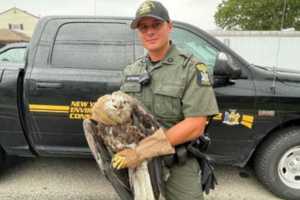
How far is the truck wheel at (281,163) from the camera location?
8.80 ft

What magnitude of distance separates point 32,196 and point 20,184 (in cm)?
31

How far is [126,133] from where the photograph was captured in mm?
1463

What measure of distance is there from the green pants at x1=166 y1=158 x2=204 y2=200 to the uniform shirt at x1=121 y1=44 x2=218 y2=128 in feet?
0.90

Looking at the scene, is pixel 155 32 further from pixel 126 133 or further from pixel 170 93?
pixel 126 133

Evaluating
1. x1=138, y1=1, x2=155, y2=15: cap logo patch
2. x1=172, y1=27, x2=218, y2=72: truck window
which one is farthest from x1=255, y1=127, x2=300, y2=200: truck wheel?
x1=138, y1=1, x2=155, y2=15: cap logo patch

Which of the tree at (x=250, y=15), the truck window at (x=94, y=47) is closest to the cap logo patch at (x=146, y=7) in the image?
the truck window at (x=94, y=47)

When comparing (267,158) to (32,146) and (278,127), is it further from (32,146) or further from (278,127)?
(32,146)

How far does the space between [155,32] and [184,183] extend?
0.85 meters

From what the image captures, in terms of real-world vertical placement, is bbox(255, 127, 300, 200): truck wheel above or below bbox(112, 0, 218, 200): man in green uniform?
below

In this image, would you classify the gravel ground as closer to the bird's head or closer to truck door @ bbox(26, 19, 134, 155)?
truck door @ bbox(26, 19, 134, 155)

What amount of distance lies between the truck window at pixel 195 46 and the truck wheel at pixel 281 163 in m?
0.98

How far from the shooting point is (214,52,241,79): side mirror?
2428mm

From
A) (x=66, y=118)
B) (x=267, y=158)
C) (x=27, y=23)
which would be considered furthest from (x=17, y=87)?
(x=27, y=23)

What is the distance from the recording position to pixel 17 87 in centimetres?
272
